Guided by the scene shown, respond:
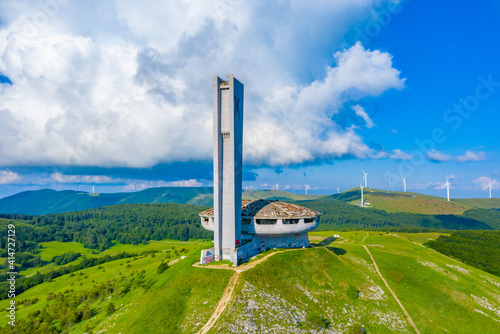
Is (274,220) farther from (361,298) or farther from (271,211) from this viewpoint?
(361,298)

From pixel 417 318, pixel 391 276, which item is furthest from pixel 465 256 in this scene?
pixel 417 318

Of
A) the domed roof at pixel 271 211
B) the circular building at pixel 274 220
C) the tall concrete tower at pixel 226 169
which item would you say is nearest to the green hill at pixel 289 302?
the circular building at pixel 274 220

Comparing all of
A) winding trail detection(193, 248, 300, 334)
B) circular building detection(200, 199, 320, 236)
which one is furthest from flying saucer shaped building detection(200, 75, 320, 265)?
winding trail detection(193, 248, 300, 334)

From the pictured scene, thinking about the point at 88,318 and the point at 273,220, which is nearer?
the point at 88,318

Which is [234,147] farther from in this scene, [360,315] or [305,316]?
[360,315]

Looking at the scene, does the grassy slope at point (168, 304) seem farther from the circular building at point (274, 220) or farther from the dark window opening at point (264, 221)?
the dark window opening at point (264, 221)

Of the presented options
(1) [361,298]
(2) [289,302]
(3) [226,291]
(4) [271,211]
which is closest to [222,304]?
(3) [226,291]

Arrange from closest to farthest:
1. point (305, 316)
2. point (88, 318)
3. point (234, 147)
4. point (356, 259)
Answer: point (305, 316)
point (88, 318)
point (234, 147)
point (356, 259)

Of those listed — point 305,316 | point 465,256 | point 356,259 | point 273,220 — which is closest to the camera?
point 305,316
